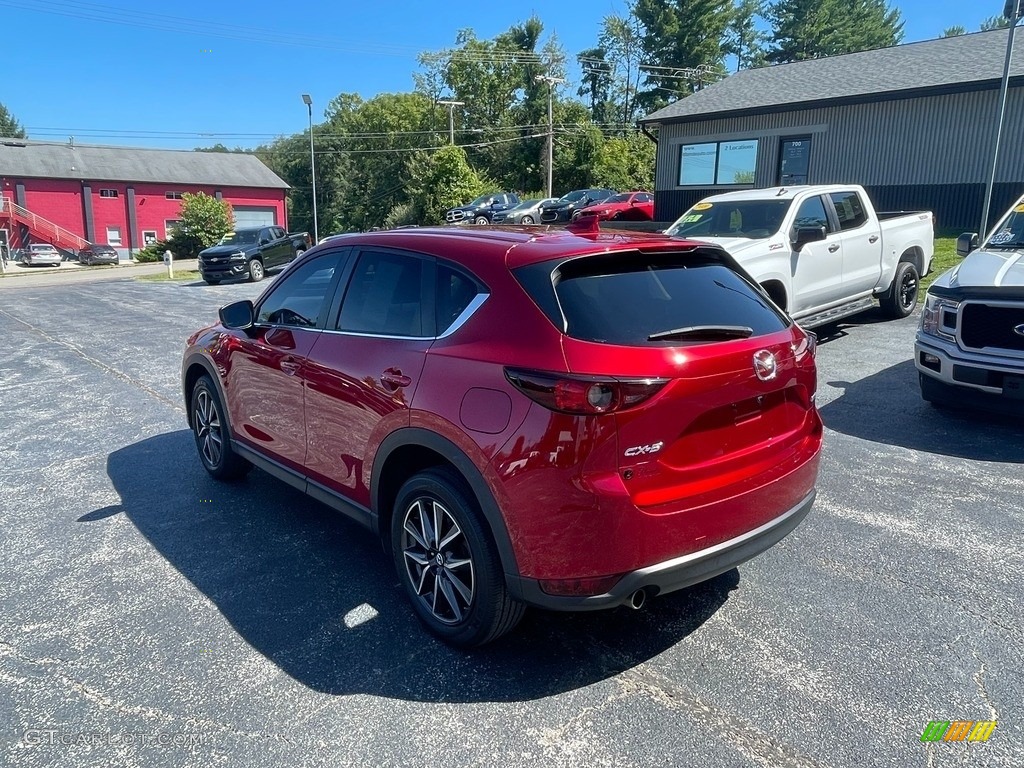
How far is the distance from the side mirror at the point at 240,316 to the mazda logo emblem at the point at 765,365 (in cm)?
308

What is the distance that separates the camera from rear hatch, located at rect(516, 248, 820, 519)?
270 centimetres

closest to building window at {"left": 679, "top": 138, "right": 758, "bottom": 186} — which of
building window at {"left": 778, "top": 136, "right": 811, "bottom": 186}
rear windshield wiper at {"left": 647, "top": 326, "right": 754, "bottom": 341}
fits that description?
building window at {"left": 778, "top": 136, "right": 811, "bottom": 186}

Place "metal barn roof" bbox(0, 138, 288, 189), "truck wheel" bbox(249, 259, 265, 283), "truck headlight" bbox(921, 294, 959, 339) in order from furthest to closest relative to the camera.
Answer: "metal barn roof" bbox(0, 138, 288, 189), "truck wheel" bbox(249, 259, 265, 283), "truck headlight" bbox(921, 294, 959, 339)

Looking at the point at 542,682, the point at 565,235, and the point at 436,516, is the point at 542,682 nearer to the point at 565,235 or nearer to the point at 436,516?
the point at 436,516

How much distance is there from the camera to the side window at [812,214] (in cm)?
889

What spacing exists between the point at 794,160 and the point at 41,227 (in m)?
49.2

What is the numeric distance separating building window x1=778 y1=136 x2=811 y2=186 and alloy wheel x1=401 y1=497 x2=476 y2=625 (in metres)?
21.8

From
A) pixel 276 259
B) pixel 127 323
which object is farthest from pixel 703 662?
pixel 276 259

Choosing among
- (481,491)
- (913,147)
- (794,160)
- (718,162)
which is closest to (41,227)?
(718,162)

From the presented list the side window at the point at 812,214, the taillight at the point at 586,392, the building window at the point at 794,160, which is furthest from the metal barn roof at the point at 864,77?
the taillight at the point at 586,392

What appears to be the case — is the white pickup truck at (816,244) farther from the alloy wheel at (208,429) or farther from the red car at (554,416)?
the alloy wheel at (208,429)

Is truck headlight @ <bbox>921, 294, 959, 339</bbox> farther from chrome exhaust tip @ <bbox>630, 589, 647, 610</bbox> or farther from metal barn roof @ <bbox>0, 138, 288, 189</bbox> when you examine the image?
metal barn roof @ <bbox>0, 138, 288, 189</bbox>

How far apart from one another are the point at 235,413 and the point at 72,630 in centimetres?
173

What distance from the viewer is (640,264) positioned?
319 cm
